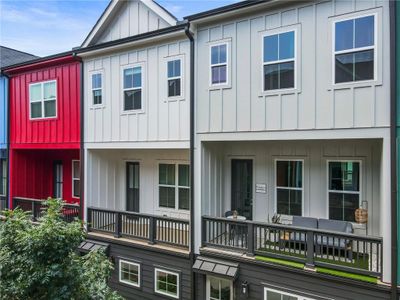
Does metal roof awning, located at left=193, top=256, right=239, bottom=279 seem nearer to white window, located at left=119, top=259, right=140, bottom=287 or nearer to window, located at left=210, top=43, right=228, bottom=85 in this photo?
white window, located at left=119, top=259, right=140, bottom=287

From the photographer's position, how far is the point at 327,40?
255 inches

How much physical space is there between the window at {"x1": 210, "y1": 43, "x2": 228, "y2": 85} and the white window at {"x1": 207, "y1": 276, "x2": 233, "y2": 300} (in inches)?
200

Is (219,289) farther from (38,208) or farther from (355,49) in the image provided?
(38,208)

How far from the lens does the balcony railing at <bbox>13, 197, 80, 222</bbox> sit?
10731 mm

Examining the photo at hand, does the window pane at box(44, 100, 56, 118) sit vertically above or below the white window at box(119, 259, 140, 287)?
above

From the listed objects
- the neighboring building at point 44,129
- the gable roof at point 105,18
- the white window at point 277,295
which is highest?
the gable roof at point 105,18

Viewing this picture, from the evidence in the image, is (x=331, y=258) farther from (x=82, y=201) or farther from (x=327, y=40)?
(x=82, y=201)

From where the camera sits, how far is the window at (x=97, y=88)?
396 inches

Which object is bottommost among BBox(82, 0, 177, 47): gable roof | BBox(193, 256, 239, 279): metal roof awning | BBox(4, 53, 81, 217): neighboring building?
BBox(193, 256, 239, 279): metal roof awning

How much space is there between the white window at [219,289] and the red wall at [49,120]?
20.8 ft

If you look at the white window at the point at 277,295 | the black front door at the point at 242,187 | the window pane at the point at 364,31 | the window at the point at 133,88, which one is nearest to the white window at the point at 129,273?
the black front door at the point at 242,187

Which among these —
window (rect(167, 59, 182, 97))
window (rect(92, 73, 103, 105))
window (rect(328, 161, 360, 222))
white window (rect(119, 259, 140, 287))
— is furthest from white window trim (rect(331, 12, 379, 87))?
white window (rect(119, 259, 140, 287))

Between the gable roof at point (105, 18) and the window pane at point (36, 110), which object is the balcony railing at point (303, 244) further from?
the window pane at point (36, 110)

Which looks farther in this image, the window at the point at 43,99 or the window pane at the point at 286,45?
the window at the point at 43,99
